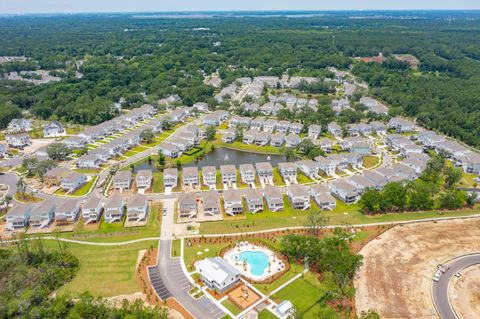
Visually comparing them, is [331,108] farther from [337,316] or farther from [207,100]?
[337,316]

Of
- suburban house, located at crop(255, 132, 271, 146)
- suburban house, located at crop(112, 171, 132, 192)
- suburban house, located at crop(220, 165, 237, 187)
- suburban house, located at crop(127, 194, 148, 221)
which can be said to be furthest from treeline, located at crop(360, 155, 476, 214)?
suburban house, located at crop(112, 171, 132, 192)

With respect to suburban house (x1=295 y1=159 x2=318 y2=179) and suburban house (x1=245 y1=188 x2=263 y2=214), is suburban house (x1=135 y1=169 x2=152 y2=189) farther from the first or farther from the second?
suburban house (x1=295 y1=159 x2=318 y2=179)

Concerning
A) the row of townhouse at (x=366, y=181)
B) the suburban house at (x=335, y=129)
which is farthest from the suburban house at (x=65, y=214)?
the suburban house at (x=335, y=129)

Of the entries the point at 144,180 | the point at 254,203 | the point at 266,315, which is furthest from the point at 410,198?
the point at 144,180

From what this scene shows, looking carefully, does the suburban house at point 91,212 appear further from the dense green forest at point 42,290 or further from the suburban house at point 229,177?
the suburban house at point 229,177

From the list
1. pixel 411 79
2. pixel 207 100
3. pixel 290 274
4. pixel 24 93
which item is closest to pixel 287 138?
pixel 207 100

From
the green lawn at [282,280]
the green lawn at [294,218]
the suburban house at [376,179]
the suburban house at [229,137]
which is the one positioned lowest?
the green lawn at [282,280]

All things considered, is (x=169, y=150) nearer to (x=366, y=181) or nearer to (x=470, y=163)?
(x=366, y=181)
